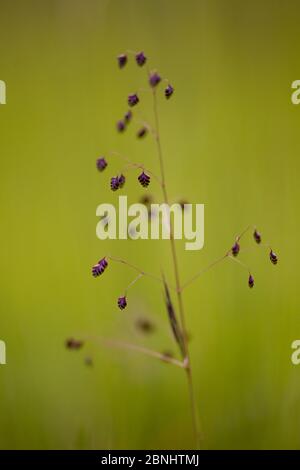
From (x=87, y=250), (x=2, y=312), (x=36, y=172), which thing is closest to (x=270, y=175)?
(x=87, y=250)

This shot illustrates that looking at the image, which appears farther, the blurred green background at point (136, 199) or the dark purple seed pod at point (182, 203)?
the blurred green background at point (136, 199)

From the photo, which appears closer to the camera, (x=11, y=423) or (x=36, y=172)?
(x=11, y=423)

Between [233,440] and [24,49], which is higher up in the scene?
[24,49]

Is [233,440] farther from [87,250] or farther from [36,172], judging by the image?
[36,172]

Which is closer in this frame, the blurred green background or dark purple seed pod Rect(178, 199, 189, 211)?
dark purple seed pod Rect(178, 199, 189, 211)

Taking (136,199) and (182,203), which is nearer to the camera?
(182,203)

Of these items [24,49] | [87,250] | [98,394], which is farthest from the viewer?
[24,49]

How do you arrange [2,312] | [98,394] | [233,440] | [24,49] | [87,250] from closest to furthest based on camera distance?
[233,440]
[98,394]
[2,312]
[87,250]
[24,49]

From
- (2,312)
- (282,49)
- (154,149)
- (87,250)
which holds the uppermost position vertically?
(282,49)
